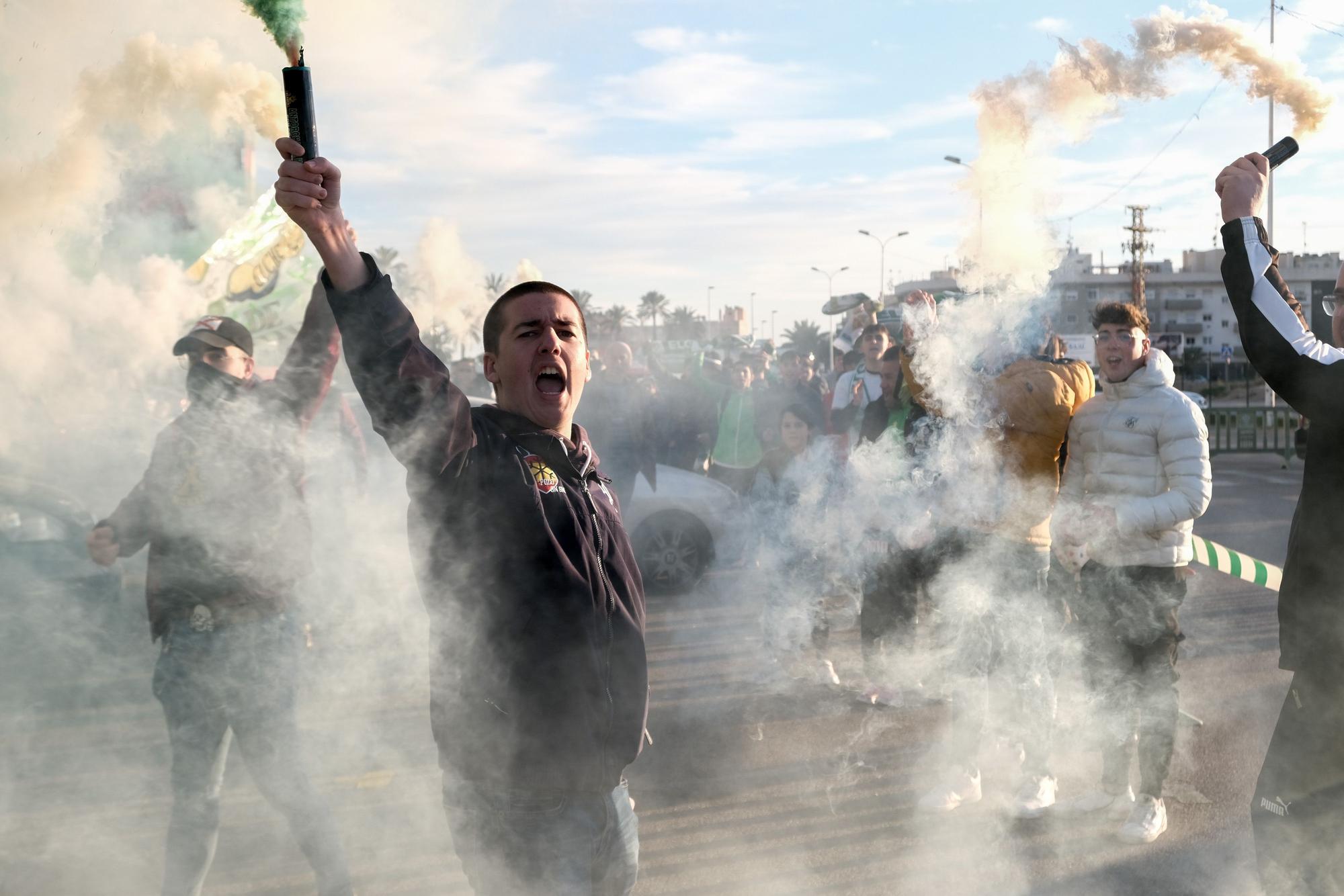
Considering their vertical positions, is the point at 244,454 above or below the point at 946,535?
above

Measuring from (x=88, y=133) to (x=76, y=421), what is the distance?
1.14 meters

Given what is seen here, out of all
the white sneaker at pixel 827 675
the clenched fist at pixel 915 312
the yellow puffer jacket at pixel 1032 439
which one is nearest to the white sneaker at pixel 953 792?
A: the yellow puffer jacket at pixel 1032 439

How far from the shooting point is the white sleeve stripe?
8.34ft

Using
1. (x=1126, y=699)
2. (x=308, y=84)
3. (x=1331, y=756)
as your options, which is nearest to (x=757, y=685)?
(x=1126, y=699)

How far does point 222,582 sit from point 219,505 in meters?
0.22

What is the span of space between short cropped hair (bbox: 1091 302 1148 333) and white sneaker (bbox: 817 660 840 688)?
7.77 feet

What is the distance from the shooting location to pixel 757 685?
5.51m

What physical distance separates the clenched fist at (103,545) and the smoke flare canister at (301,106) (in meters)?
1.66

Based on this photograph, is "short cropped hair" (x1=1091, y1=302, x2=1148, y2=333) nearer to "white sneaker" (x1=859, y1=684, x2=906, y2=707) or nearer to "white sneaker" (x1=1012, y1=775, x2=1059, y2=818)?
"white sneaker" (x1=1012, y1=775, x2=1059, y2=818)

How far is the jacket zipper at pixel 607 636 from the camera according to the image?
201cm

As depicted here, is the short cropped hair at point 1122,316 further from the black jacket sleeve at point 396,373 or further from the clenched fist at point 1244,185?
the black jacket sleeve at point 396,373

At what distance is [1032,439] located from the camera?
395cm

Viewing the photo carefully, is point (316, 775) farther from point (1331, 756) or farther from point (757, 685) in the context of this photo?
point (1331, 756)

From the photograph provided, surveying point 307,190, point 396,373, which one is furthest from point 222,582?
point 307,190
